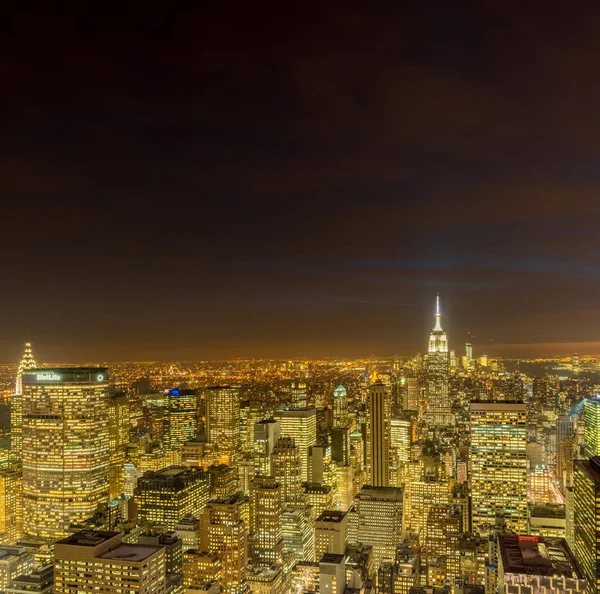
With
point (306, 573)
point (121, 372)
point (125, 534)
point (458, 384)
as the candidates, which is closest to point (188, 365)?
point (121, 372)

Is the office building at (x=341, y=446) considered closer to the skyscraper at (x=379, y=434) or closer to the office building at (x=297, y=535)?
the skyscraper at (x=379, y=434)

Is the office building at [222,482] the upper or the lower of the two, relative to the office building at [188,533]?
upper

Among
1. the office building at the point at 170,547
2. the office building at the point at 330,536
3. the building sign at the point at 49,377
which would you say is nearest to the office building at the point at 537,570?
the office building at the point at 330,536

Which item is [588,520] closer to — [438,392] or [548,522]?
[548,522]

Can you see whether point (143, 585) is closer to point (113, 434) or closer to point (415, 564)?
point (415, 564)

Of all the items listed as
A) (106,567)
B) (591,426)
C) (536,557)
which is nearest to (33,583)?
(106,567)
